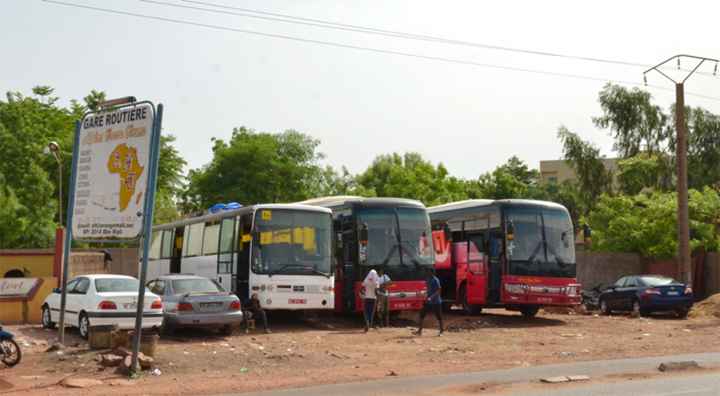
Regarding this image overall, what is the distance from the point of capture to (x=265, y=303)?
23.7 meters

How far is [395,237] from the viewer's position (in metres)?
26.0

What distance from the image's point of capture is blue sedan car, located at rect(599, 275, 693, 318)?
30.5 meters

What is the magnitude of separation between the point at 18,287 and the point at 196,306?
314 inches

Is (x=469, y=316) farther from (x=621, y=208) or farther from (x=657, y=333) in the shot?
(x=621, y=208)

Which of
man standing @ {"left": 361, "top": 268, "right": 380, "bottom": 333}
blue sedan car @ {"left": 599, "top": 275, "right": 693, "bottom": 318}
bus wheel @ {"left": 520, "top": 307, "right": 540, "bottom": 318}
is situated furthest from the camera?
blue sedan car @ {"left": 599, "top": 275, "right": 693, "bottom": 318}

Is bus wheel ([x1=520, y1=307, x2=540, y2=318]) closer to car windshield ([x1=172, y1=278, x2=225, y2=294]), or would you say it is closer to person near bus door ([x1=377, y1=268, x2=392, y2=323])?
person near bus door ([x1=377, y1=268, x2=392, y2=323])

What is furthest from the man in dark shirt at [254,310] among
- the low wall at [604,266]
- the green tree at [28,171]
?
the green tree at [28,171]

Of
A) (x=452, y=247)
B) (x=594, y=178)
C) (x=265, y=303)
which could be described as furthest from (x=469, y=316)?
(x=594, y=178)

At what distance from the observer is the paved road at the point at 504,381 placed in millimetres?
13617

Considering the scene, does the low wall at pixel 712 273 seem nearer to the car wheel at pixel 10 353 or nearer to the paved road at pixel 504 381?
→ the paved road at pixel 504 381

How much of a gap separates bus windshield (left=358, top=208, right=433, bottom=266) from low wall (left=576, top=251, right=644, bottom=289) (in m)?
18.4

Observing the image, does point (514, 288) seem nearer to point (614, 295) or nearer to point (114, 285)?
point (614, 295)

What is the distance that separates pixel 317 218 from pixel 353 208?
1.37m

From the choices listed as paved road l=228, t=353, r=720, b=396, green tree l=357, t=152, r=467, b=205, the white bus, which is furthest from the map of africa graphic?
green tree l=357, t=152, r=467, b=205
